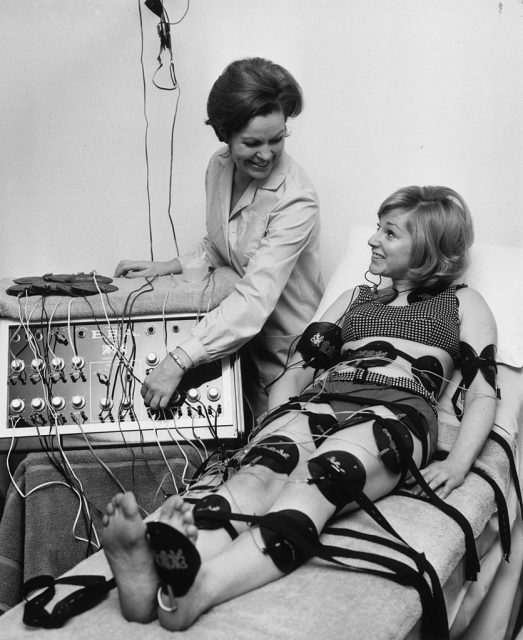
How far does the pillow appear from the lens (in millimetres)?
2010

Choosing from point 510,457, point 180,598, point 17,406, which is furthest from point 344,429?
point 17,406

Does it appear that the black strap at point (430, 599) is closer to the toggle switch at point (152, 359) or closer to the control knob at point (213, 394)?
the control knob at point (213, 394)

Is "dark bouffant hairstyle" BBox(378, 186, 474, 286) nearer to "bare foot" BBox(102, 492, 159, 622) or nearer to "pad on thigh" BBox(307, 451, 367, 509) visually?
"pad on thigh" BBox(307, 451, 367, 509)

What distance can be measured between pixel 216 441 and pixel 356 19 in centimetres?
163

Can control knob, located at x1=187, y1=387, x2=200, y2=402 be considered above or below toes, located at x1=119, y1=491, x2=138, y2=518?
below

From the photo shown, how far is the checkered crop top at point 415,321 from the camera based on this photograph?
1.83m

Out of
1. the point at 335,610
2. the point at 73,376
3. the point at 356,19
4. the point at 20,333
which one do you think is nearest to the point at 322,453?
the point at 335,610

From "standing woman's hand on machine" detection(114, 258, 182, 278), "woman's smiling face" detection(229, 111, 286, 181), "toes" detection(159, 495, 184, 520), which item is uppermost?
"woman's smiling face" detection(229, 111, 286, 181)

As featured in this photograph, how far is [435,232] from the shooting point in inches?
77.0

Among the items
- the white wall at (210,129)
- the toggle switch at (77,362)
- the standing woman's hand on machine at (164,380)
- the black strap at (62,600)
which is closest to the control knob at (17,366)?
the toggle switch at (77,362)

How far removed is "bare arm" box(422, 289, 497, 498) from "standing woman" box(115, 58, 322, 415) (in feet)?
1.67

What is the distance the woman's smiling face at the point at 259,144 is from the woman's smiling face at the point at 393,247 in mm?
370

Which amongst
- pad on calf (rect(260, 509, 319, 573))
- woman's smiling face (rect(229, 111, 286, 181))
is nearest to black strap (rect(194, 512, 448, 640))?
pad on calf (rect(260, 509, 319, 573))

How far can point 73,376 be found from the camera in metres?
1.98
